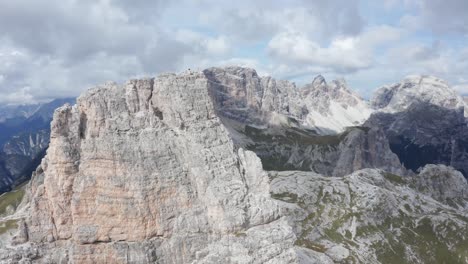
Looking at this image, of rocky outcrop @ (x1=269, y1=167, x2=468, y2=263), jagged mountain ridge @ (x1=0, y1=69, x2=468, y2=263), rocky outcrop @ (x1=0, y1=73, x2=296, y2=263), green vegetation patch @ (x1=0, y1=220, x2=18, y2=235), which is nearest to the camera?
rocky outcrop @ (x1=0, y1=73, x2=296, y2=263)

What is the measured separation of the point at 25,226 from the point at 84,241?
9.05m

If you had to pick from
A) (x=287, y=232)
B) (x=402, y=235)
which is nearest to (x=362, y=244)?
(x=402, y=235)

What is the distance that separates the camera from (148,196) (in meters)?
58.8

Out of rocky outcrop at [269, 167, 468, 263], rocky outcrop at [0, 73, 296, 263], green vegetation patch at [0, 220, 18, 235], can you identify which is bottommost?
rocky outcrop at [269, 167, 468, 263]

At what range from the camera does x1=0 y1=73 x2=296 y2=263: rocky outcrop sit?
186 ft

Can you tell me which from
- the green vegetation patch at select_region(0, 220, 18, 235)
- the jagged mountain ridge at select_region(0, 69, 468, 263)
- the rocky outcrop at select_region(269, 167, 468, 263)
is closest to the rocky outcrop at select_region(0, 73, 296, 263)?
the jagged mountain ridge at select_region(0, 69, 468, 263)

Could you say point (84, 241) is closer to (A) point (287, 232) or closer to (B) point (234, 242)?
(B) point (234, 242)

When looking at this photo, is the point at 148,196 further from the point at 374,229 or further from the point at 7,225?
the point at 374,229

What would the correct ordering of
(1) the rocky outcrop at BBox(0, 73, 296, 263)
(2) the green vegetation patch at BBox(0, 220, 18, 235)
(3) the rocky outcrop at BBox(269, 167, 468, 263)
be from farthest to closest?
1. (3) the rocky outcrop at BBox(269, 167, 468, 263)
2. (2) the green vegetation patch at BBox(0, 220, 18, 235)
3. (1) the rocky outcrop at BBox(0, 73, 296, 263)

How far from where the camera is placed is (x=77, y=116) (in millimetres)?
65500

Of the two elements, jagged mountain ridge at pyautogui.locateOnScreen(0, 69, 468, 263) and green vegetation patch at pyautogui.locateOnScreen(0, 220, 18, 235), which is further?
green vegetation patch at pyautogui.locateOnScreen(0, 220, 18, 235)

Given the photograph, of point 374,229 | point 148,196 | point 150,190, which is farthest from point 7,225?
point 374,229

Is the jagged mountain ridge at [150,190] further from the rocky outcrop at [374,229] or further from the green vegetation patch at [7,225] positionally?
the rocky outcrop at [374,229]

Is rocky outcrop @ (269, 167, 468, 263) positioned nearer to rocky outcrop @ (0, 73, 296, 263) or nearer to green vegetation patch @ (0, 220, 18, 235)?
green vegetation patch @ (0, 220, 18, 235)
